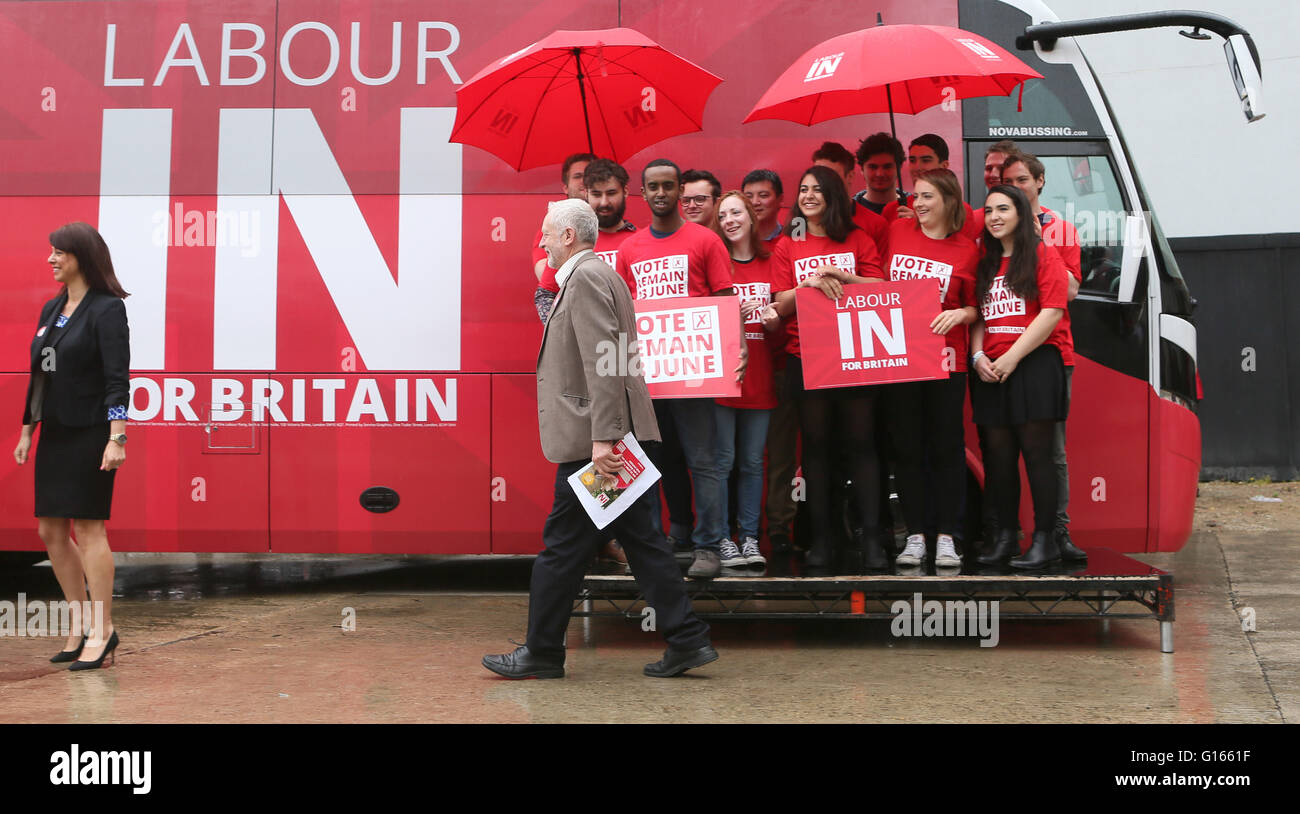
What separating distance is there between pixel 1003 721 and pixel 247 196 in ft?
18.6

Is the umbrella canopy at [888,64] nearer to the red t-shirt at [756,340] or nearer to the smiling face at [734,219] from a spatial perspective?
the smiling face at [734,219]

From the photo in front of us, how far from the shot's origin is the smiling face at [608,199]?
6.48 m

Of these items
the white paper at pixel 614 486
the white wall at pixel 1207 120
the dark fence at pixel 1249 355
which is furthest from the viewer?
the dark fence at pixel 1249 355

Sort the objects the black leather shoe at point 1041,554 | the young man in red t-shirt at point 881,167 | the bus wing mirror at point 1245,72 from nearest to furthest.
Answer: the black leather shoe at point 1041,554
the bus wing mirror at point 1245,72
the young man in red t-shirt at point 881,167

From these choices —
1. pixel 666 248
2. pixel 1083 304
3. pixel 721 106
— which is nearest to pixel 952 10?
pixel 721 106

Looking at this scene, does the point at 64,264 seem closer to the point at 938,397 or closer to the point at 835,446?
the point at 835,446

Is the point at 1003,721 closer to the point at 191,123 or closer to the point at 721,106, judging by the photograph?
the point at 721,106

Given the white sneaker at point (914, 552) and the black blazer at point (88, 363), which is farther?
the white sneaker at point (914, 552)

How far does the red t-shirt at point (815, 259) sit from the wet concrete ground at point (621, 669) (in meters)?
1.87

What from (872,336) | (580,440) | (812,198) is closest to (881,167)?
(812,198)

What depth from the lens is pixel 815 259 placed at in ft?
20.7

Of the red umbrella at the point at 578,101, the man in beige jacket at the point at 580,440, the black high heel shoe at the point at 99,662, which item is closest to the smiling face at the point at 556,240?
the man in beige jacket at the point at 580,440

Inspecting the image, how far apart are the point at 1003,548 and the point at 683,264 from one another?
2.33 meters

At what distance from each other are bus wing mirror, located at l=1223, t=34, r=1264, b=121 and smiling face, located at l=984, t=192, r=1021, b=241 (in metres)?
1.44
